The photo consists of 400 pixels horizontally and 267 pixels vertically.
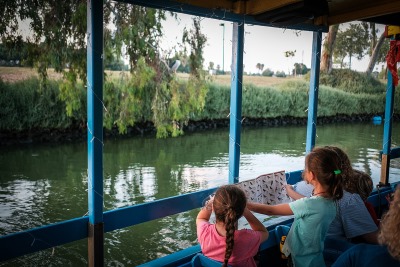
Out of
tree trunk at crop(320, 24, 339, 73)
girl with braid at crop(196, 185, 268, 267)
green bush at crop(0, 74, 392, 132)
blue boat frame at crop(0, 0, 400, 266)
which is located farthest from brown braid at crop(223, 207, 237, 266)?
tree trunk at crop(320, 24, 339, 73)

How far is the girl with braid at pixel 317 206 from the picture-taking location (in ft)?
5.56

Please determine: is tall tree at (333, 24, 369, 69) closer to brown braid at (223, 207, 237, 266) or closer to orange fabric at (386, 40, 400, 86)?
orange fabric at (386, 40, 400, 86)

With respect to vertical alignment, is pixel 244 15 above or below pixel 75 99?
above

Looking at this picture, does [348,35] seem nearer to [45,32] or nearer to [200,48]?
[200,48]

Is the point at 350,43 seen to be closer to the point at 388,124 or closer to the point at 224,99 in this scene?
the point at 224,99

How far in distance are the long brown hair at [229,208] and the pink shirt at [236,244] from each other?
0.06 m

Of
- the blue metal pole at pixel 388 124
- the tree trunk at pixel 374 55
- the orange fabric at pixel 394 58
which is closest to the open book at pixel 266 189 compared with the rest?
the blue metal pole at pixel 388 124

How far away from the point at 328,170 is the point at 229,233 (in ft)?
1.81

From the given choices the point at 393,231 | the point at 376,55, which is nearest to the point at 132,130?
the point at 393,231

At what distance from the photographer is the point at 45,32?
6.84 meters

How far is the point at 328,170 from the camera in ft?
5.55

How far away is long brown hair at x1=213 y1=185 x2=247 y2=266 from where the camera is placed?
1.52 m

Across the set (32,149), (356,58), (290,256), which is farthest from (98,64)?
(356,58)

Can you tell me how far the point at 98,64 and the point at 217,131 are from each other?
14.9m
